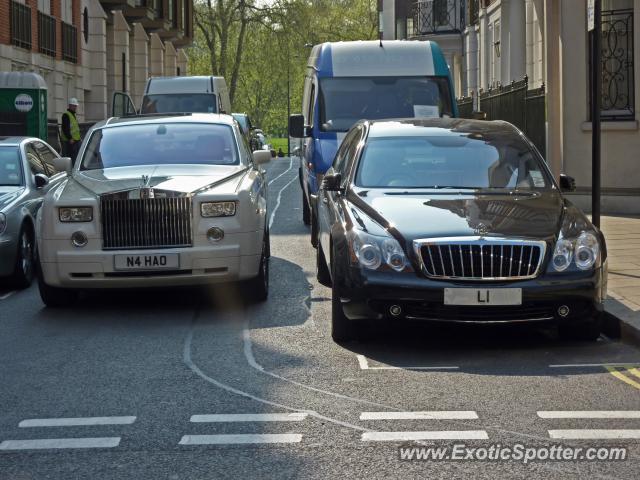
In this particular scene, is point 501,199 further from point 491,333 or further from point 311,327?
point 311,327

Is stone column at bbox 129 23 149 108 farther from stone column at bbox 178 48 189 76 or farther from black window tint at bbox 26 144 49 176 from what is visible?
black window tint at bbox 26 144 49 176

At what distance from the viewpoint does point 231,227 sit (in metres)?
10.3

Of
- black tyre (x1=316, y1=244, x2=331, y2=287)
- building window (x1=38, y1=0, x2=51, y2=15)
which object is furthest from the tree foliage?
black tyre (x1=316, y1=244, x2=331, y2=287)

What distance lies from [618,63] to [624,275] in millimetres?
9021

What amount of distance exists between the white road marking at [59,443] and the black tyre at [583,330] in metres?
3.74

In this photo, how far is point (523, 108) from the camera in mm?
23453

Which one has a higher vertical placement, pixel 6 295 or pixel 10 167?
pixel 10 167

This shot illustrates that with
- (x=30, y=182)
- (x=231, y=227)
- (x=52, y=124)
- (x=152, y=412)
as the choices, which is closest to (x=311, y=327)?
(x=231, y=227)

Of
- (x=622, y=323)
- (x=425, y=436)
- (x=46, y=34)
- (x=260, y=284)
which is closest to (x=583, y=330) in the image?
(x=622, y=323)

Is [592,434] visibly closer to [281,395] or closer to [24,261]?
[281,395]

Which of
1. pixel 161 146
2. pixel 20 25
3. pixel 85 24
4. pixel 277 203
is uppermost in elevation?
pixel 85 24

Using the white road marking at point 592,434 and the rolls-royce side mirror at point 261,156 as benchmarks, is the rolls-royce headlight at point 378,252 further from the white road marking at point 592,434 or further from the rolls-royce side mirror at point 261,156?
the rolls-royce side mirror at point 261,156

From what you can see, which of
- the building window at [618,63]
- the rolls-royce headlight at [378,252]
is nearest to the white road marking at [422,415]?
the rolls-royce headlight at [378,252]

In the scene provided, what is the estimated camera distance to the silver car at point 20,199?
12.0 m
